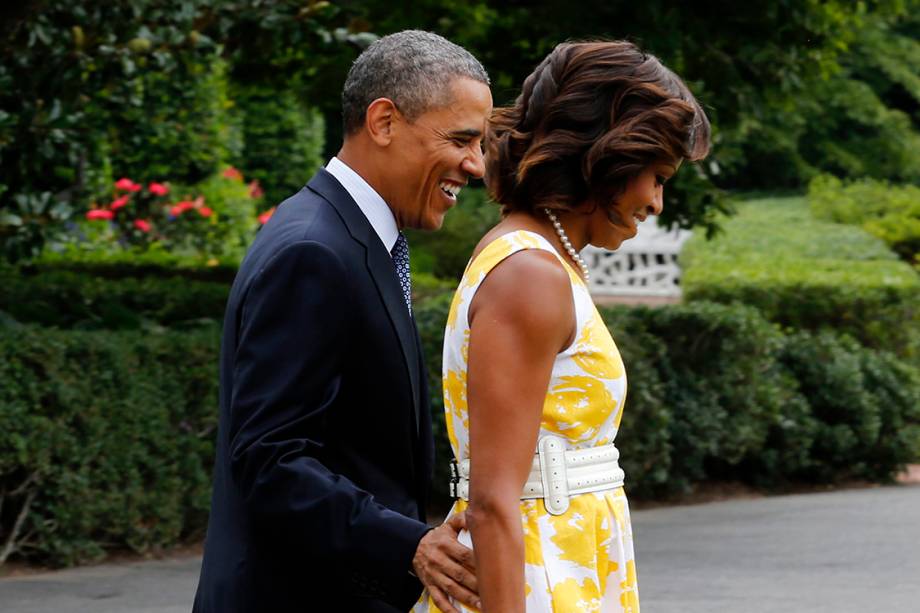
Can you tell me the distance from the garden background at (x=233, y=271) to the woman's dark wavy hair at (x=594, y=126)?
1340 mm

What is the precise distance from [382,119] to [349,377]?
0.48 meters

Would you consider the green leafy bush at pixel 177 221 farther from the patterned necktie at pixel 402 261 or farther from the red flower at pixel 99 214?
the patterned necktie at pixel 402 261

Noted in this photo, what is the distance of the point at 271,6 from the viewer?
8.51 m

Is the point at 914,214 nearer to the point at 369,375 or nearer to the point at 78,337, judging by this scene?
the point at 78,337

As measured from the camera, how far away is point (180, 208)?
18.9 m

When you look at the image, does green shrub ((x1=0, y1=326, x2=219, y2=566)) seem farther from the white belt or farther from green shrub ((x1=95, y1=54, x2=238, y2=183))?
green shrub ((x1=95, y1=54, x2=238, y2=183))

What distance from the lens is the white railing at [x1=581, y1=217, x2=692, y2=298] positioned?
21781 mm

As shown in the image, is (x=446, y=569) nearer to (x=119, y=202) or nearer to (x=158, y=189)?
(x=119, y=202)

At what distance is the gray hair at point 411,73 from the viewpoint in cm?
267

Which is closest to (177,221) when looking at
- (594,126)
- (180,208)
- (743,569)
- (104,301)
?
(180,208)

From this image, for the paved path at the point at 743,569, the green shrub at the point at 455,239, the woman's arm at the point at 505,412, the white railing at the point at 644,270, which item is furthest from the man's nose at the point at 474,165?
the white railing at the point at 644,270

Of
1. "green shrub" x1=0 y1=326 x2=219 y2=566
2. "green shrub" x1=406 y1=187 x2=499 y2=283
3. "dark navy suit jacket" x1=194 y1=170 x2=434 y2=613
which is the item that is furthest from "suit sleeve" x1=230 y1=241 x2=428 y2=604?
"green shrub" x1=406 y1=187 x2=499 y2=283

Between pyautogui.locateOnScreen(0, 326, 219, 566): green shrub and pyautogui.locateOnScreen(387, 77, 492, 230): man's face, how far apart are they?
4.89 m

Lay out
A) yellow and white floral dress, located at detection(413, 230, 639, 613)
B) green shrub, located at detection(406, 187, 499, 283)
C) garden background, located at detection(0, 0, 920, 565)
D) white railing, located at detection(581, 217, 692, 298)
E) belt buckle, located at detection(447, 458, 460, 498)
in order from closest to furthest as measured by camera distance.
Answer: yellow and white floral dress, located at detection(413, 230, 639, 613)
belt buckle, located at detection(447, 458, 460, 498)
garden background, located at detection(0, 0, 920, 565)
green shrub, located at detection(406, 187, 499, 283)
white railing, located at detection(581, 217, 692, 298)
